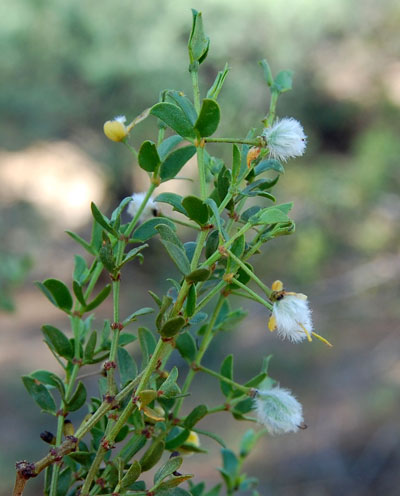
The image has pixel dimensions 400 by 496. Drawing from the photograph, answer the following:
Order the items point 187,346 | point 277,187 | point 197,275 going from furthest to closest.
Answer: point 277,187, point 187,346, point 197,275

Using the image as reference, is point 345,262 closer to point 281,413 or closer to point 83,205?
point 83,205

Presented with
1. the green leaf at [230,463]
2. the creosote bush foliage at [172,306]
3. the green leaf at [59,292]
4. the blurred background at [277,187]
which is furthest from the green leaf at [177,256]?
the blurred background at [277,187]

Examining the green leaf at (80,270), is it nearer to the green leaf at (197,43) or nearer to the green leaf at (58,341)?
the green leaf at (58,341)

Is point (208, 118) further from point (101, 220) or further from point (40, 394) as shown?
point (40, 394)

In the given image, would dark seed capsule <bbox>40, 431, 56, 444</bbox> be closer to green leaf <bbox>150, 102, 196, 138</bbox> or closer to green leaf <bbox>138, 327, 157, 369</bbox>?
green leaf <bbox>138, 327, 157, 369</bbox>

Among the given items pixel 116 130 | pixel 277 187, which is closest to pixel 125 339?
pixel 116 130

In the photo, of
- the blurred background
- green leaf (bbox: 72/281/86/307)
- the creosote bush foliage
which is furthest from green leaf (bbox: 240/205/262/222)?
the blurred background

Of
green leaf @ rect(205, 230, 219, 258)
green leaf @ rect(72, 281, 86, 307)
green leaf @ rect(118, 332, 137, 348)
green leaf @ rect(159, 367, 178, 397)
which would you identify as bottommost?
A: green leaf @ rect(159, 367, 178, 397)
